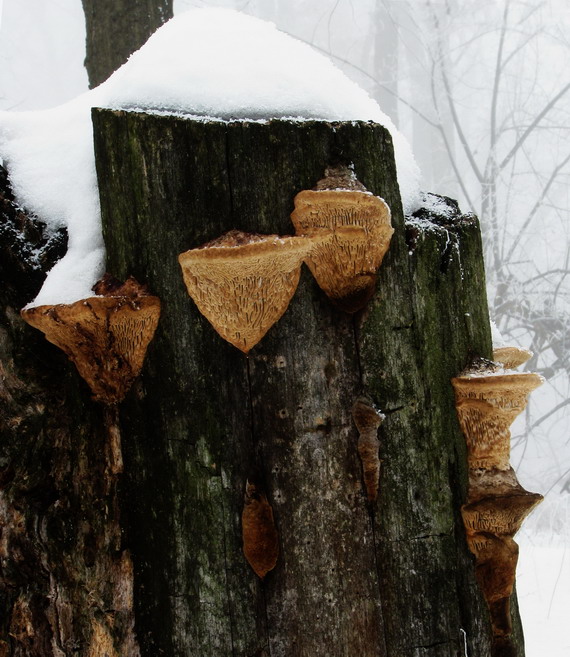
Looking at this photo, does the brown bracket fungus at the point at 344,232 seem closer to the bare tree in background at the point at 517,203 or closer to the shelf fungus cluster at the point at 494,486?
the shelf fungus cluster at the point at 494,486

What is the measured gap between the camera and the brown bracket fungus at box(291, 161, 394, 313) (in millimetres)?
1345

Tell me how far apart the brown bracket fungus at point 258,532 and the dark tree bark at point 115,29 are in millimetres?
3616

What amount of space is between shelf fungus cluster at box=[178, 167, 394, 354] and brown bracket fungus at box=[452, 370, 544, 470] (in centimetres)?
34

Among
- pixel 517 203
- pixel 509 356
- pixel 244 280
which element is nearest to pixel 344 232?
pixel 244 280

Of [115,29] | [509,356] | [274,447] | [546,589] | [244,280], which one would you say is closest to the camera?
[244,280]

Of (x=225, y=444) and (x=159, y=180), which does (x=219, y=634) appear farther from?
(x=159, y=180)

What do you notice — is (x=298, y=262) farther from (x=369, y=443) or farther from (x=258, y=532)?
(x=258, y=532)

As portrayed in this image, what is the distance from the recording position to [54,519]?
142 cm

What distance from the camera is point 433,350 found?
4.92 feet

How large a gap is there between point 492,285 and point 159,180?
11.2 meters

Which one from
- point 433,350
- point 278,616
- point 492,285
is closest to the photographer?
point 278,616

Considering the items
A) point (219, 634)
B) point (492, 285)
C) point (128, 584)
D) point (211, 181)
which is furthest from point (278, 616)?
point (492, 285)

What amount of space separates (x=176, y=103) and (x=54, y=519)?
3.34 feet

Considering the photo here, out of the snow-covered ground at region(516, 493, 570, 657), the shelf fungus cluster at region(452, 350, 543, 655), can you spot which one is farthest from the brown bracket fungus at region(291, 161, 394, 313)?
the snow-covered ground at region(516, 493, 570, 657)
